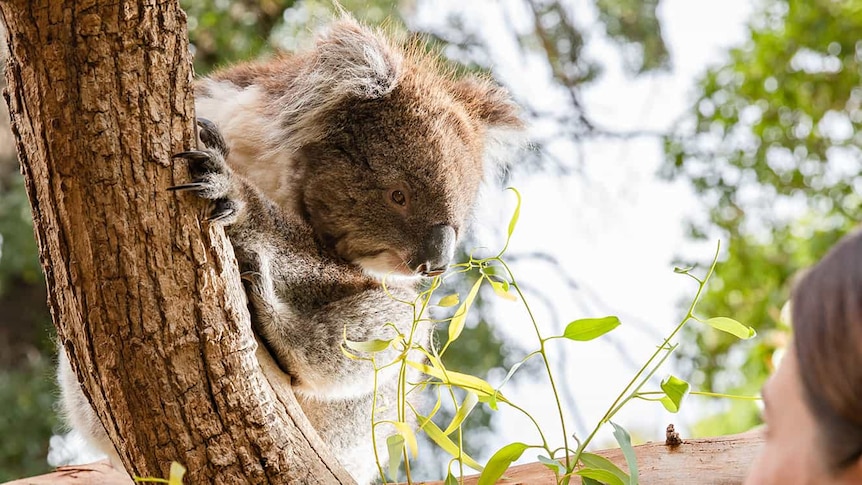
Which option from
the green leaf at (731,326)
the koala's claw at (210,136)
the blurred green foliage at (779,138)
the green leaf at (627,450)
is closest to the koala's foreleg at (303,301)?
the koala's claw at (210,136)

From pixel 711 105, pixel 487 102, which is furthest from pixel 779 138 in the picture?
pixel 487 102

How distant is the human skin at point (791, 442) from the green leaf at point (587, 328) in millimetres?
507

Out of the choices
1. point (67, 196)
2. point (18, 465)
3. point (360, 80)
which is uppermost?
point (360, 80)

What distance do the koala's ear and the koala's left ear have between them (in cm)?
28

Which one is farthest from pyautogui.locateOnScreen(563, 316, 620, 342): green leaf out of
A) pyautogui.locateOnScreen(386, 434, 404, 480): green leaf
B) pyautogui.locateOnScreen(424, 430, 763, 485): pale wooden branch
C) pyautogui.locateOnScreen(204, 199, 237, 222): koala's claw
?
pyautogui.locateOnScreen(204, 199, 237, 222): koala's claw

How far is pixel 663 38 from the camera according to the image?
4.54 metres

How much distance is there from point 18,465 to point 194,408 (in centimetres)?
289

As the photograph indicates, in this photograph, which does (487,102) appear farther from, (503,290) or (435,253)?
(503,290)

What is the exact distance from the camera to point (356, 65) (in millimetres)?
2000

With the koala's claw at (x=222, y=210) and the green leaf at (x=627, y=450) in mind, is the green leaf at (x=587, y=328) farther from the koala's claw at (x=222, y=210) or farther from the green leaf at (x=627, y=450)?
the koala's claw at (x=222, y=210)

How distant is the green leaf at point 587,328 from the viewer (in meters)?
1.42

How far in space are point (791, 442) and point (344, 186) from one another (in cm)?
132

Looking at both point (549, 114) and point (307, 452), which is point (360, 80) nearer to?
point (307, 452)

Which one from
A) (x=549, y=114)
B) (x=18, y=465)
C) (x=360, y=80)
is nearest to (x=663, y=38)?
(x=549, y=114)
